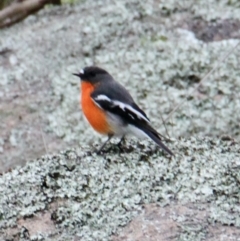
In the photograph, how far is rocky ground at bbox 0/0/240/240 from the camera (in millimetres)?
3412

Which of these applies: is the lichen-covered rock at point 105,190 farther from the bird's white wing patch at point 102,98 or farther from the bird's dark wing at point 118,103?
the bird's white wing patch at point 102,98

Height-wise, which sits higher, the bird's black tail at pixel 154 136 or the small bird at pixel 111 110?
the bird's black tail at pixel 154 136

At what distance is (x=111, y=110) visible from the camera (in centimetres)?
485

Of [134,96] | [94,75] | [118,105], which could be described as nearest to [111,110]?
[118,105]

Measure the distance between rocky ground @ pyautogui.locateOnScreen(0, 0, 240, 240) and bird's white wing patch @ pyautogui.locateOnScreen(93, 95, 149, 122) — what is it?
0.16 metres

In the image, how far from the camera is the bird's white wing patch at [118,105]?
469cm

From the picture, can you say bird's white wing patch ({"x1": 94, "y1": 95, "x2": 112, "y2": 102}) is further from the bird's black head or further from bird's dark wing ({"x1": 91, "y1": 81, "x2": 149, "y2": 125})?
the bird's black head

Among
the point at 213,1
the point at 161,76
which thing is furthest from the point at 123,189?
the point at 213,1

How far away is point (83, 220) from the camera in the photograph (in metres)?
3.19

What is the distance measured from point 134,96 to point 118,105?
3.48 ft

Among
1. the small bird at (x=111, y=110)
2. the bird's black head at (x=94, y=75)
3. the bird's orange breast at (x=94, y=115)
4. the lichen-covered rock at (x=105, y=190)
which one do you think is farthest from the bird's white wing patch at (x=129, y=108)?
the lichen-covered rock at (x=105, y=190)

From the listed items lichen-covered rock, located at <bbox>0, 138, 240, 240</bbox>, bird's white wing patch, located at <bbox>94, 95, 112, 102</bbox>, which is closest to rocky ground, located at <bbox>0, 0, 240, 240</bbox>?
lichen-covered rock, located at <bbox>0, 138, 240, 240</bbox>

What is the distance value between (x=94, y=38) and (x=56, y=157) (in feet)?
8.27

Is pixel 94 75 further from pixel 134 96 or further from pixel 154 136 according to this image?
pixel 154 136
